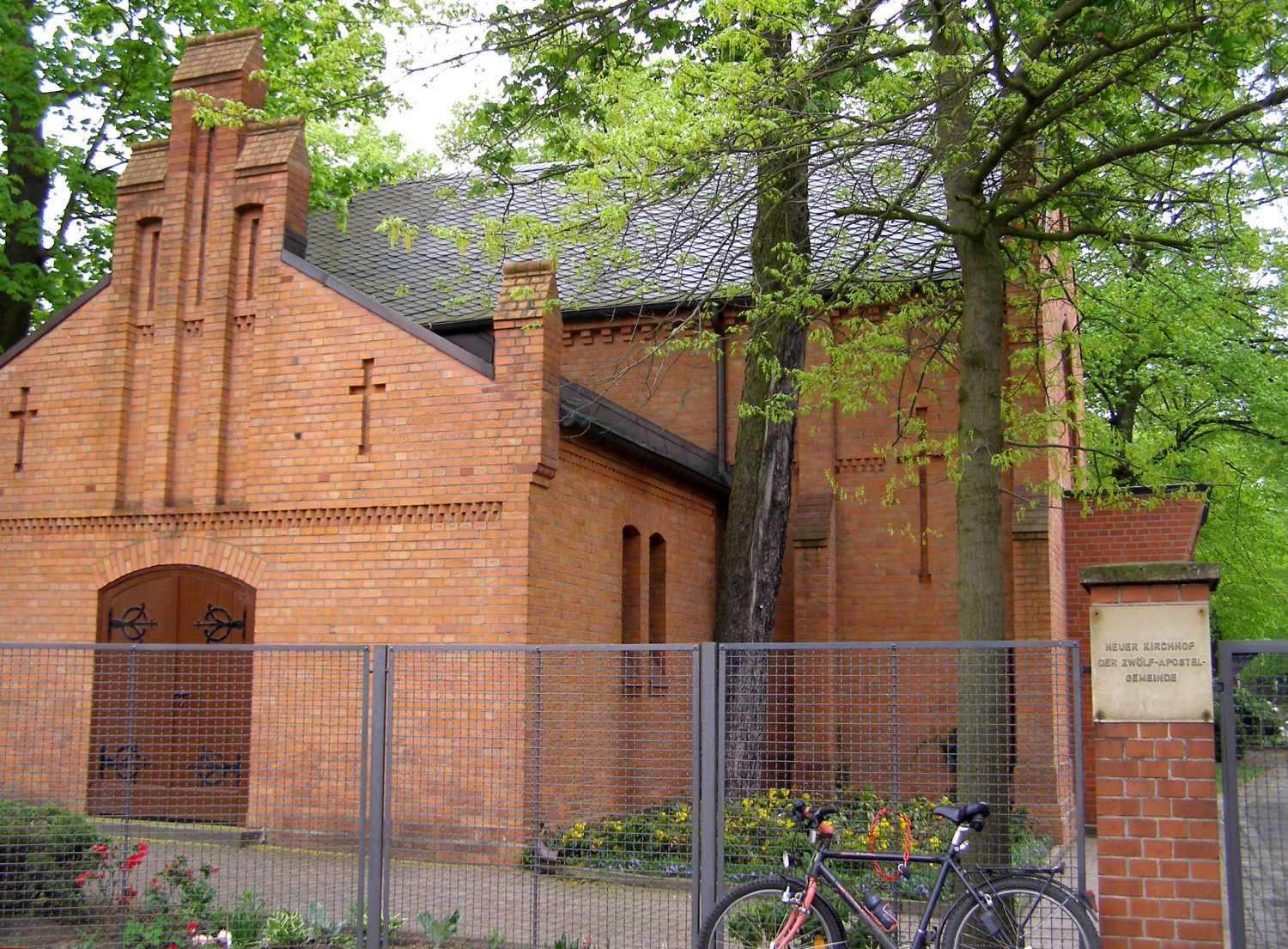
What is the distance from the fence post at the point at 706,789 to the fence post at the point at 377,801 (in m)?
2.04

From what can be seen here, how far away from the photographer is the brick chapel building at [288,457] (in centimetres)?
1191

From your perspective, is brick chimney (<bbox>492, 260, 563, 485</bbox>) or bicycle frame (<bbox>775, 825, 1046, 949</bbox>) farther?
brick chimney (<bbox>492, 260, 563, 485</bbox>)

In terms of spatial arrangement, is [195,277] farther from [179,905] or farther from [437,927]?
[437,927]

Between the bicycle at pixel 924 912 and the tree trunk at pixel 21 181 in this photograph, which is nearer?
the bicycle at pixel 924 912

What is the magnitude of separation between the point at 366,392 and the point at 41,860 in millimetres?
5419

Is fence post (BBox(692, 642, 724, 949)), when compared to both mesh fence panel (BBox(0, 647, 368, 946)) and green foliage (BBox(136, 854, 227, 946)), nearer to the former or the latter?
mesh fence panel (BBox(0, 647, 368, 946))

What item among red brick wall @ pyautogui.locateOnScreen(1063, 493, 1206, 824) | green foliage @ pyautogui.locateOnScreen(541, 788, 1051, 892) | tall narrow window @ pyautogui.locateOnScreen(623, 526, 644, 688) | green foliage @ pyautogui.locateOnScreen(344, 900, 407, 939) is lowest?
green foliage @ pyautogui.locateOnScreen(344, 900, 407, 939)

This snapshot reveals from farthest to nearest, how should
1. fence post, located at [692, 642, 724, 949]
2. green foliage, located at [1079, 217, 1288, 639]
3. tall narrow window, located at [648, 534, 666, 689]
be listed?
green foliage, located at [1079, 217, 1288, 639] → tall narrow window, located at [648, 534, 666, 689] → fence post, located at [692, 642, 724, 949]

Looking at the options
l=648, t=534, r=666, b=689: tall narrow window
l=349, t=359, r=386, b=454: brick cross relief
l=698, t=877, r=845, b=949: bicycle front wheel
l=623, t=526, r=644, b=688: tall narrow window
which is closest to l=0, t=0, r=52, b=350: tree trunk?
l=349, t=359, r=386, b=454: brick cross relief

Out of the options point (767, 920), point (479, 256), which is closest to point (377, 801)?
point (767, 920)

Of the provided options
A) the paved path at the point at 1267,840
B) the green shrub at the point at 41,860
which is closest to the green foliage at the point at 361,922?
the green shrub at the point at 41,860

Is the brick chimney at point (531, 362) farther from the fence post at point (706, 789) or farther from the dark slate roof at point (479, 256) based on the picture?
the fence post at point (706, 789)

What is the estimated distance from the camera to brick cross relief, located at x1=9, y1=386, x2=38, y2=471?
44.6 feet

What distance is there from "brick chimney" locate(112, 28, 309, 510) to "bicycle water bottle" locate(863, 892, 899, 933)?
8349 millimetres
